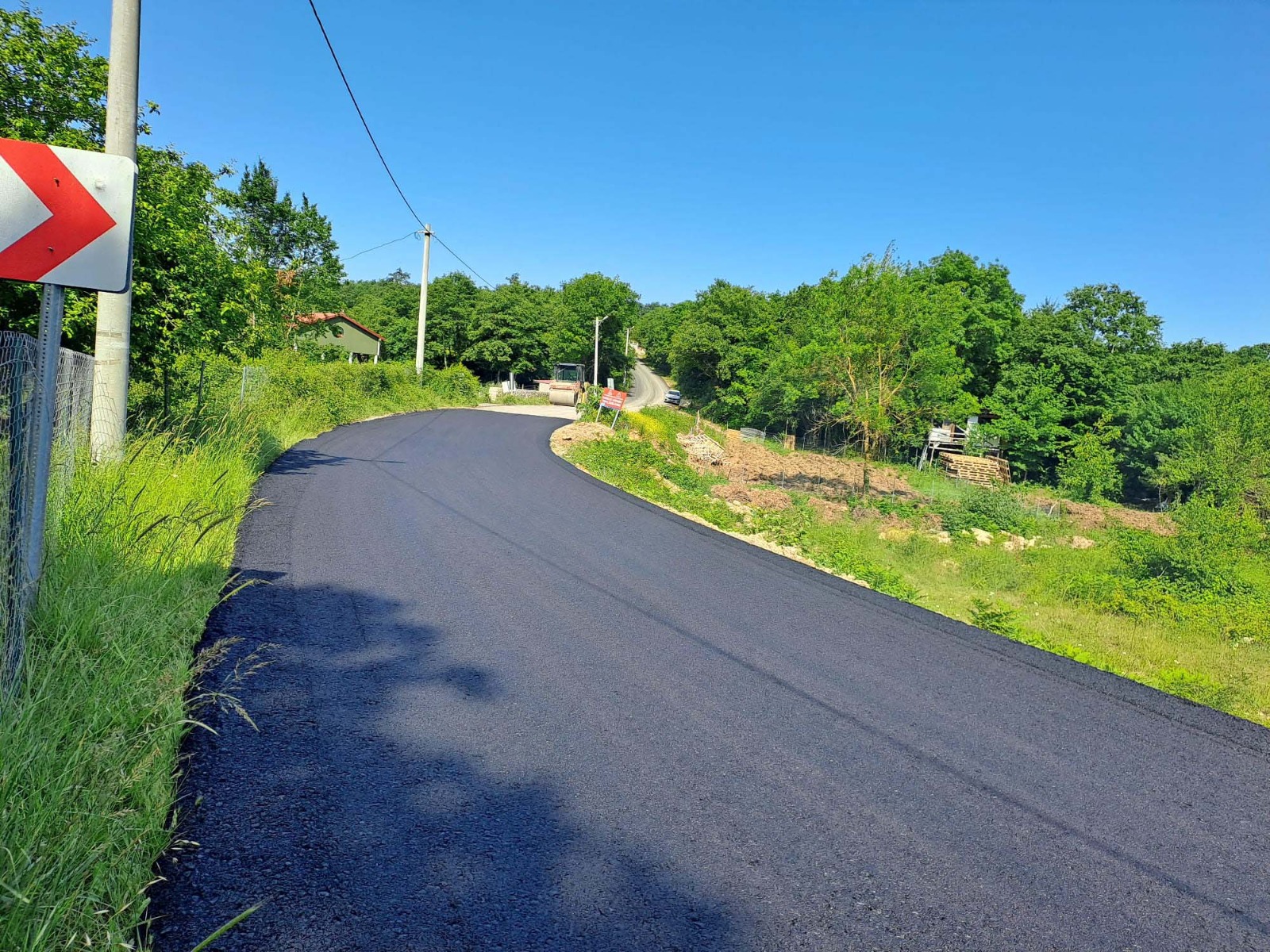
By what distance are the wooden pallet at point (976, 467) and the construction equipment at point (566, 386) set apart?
23062mm

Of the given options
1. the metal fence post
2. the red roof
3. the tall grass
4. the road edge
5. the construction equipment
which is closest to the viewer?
the tall grass

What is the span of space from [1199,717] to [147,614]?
19.8ft

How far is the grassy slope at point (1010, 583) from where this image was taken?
766cm

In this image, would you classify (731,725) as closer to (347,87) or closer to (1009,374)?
(347,87)

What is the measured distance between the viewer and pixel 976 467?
44.0 meters

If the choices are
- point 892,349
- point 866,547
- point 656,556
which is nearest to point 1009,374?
point 892,349

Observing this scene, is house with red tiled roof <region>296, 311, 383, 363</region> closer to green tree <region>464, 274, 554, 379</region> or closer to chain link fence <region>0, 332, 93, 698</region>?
green tree <region>464, 274, 554, 379</region>

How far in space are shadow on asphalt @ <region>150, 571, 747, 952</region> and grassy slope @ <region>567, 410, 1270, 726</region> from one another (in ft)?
19.8

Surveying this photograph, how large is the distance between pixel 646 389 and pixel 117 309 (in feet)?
274

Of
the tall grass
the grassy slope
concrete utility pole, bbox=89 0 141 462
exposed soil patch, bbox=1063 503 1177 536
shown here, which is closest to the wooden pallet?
exposed soil patch, bbox=1063 503 1177 536

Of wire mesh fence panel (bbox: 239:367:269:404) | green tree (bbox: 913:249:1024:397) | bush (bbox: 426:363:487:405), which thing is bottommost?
wire mesh fence panel (bbox: 239:367:269:404)

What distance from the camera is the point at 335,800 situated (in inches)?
107

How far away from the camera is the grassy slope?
7656mm

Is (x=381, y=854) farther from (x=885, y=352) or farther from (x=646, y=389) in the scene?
(x=646, y=389)
